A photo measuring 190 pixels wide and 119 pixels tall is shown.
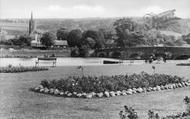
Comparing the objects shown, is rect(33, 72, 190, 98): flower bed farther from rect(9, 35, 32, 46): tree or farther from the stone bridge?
rect(9, 35, 32, 46): tree

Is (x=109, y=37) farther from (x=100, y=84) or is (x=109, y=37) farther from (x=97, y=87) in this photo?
(x=97, y=87)

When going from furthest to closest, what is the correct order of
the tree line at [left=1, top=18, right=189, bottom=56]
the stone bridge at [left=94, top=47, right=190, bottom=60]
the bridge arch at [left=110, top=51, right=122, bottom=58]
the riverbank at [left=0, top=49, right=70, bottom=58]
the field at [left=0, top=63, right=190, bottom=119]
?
the riverbank at [left=0, top=49, right=70, bottom=58]
the bridge arch at [left=110, top=51, right=122, bottom=58]
the stone bridge at [left=94, top=47, right=190, bottom=60]
the tree line at [left=1, top=18, right=189, bottom=56]
the field at [left=0, top=63, right=190, bottom=119]

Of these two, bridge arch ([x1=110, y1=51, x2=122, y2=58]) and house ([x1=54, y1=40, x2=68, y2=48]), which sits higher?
house ([x1=54, y1=40, x2=68, y2=48])

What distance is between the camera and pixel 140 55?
7775cm

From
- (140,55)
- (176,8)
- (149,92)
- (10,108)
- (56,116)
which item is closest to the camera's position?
(56,116)

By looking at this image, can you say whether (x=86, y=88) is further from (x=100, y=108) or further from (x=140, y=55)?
(x=140, y=55)

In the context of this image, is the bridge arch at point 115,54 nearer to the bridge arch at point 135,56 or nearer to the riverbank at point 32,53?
the bridge arch at point 135,56

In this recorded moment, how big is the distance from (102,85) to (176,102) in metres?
3.28

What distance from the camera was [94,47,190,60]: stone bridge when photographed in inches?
2867

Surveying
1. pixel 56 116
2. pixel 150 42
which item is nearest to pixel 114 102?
pixel 56 116

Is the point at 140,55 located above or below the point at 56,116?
below

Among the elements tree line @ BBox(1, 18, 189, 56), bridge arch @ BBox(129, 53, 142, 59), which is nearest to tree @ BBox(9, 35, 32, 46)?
tree line @ BBox(1, 18, 189, 56)

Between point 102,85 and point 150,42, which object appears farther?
point 150,42

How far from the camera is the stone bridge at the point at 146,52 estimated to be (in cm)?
7282
